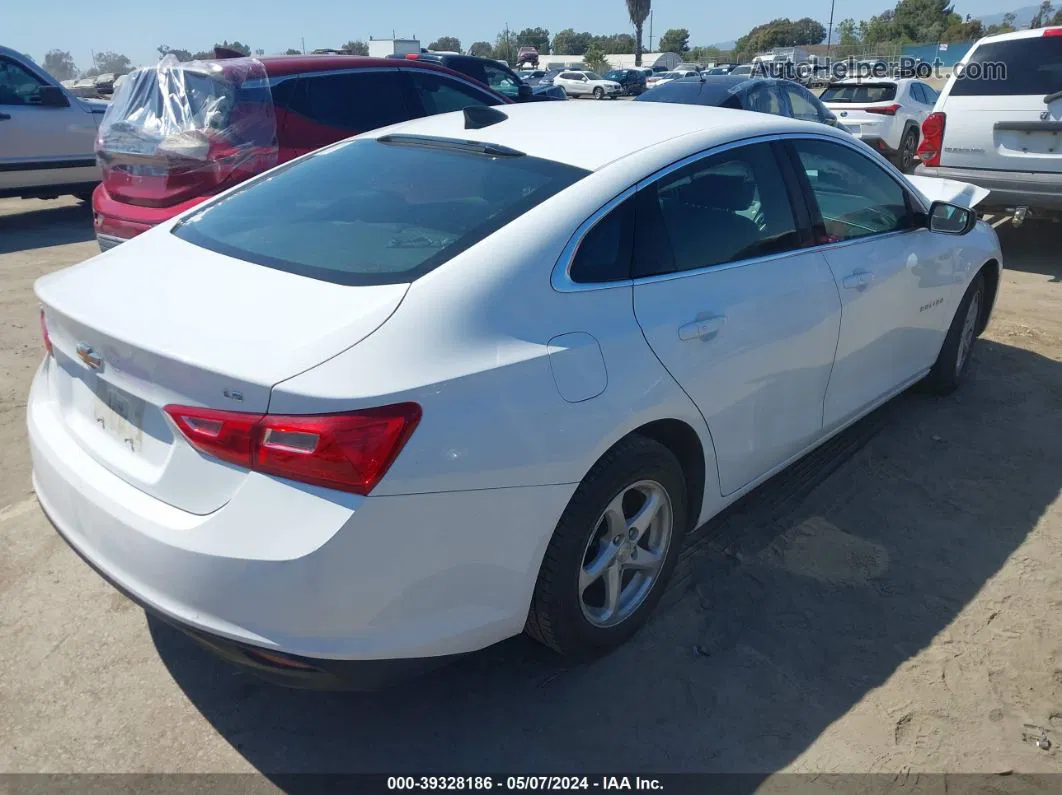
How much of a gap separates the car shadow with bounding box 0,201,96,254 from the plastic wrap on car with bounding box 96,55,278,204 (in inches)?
103

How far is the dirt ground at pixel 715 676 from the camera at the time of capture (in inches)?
97.6

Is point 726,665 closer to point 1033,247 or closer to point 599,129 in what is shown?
point 599,129

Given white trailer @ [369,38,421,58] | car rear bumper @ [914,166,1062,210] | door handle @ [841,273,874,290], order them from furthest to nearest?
white trailer @ [369,38,421,58] → car rear bumper @ [914,166,1062,210] → door handle @ [841,273,874,290]

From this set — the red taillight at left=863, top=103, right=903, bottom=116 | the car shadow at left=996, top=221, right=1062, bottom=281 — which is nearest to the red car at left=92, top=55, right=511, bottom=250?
the car shadow at left=996, top=221, right=1062, bottom=281

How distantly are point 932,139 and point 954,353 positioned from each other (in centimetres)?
420

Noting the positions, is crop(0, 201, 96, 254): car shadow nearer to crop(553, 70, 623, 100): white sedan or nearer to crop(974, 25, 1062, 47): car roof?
crop(974, 25, 1062, 47): car roof

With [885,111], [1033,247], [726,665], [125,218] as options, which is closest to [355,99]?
[125,218]

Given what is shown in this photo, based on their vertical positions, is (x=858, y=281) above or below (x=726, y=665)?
above

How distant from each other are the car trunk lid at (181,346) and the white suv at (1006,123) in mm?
7102

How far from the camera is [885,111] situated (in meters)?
13.9

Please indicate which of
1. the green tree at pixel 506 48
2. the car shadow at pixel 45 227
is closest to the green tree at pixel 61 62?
the green tree at pixel 506 48

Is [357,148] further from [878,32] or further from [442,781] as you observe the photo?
[878,32]

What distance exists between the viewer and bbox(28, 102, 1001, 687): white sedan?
202 cm

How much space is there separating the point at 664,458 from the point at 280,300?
4.00 ft
